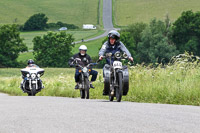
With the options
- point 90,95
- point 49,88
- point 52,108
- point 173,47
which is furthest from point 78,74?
point 173,47

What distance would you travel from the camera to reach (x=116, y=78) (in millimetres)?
11477

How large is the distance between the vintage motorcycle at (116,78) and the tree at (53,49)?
291 ft

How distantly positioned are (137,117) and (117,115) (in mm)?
344

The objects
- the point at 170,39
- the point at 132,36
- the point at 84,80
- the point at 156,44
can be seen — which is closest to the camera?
the point at 84,80

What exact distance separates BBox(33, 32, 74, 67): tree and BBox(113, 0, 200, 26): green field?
71.4 ft

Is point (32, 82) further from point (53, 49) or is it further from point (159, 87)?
point (53, 49)

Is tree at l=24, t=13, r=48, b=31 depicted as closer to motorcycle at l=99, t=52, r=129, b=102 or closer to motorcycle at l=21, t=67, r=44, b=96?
motorcycle at l=21, t=67, r=44, b=96

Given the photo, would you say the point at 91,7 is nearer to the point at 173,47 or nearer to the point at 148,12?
the point at 148,12

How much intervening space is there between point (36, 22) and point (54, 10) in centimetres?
1541

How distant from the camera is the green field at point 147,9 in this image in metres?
120

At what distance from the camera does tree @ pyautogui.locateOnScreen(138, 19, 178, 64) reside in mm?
87562

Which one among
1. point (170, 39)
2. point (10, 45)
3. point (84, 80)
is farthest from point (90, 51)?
point (84, 80)

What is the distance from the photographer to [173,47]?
87.6m

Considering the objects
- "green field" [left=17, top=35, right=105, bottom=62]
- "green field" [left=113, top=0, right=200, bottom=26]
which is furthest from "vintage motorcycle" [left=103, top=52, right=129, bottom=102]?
"green field" [left=113, top=0, right=200, bottom=26]
